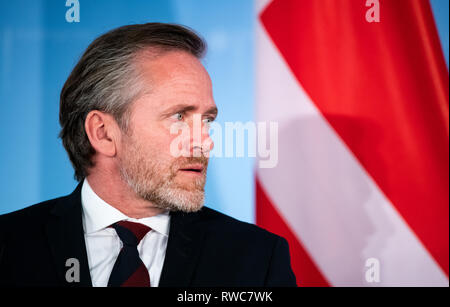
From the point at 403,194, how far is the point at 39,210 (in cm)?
117

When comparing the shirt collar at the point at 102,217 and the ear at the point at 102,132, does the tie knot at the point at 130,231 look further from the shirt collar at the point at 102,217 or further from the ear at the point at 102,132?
the ear at the point at 102,132

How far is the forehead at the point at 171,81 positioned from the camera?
1.15 m

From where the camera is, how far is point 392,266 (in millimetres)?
1526

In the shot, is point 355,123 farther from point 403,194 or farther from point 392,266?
point 392,266

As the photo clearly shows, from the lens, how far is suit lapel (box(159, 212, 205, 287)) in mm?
1117

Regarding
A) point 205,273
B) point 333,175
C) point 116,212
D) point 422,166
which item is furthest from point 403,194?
point 116,212

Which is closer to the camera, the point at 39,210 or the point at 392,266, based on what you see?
the point at 39,210

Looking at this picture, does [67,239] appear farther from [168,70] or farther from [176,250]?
[168,70]

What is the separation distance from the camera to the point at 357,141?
155 cm

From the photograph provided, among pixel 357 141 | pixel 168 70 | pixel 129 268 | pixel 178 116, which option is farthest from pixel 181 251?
pixel 357 141

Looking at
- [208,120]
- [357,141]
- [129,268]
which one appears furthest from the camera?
[357,141]

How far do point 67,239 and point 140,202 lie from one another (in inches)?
8.1
